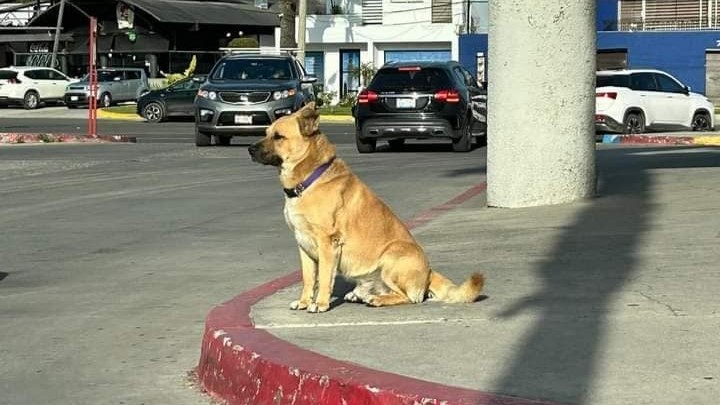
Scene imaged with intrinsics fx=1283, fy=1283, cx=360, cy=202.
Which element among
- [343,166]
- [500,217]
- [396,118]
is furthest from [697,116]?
[343,166]

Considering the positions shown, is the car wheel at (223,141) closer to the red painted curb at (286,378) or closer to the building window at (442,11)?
the red painted curb at (286,378)

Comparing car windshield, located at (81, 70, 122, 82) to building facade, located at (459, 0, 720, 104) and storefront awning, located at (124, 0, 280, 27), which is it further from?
building facade, located at (459, 0, 720, 104)

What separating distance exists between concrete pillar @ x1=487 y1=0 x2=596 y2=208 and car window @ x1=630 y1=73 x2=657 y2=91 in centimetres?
1729

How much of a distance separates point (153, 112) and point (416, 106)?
20.8m

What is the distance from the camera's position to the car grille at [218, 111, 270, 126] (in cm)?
2339

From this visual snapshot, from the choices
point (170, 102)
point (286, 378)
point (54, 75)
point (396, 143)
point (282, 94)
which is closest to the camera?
point (286, 378)

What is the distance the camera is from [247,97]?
23625 mm

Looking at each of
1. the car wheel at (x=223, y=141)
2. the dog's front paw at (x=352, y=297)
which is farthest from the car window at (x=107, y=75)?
the dog's front paw at (x=352, y=297)

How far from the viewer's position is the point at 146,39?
60.1 metres

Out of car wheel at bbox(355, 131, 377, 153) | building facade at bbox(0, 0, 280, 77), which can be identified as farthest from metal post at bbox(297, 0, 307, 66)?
car wheel at bbox(355, 131, 377, 153)

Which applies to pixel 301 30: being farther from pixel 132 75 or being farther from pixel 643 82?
pixel 643 82

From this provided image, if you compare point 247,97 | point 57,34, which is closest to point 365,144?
point 247,97

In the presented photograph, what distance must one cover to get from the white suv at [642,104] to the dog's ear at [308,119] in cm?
2143

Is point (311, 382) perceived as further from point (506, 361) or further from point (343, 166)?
point (343, 166)
